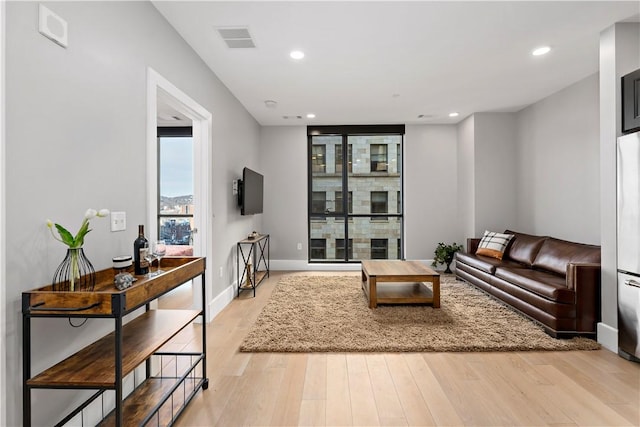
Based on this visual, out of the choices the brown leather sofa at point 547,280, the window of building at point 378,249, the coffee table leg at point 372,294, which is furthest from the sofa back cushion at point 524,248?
the window of building at point 378,249

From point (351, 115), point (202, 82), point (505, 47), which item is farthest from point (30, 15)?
point (351, 115)

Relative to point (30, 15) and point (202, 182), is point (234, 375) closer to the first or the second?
point (202, 182)

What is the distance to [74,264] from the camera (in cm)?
151

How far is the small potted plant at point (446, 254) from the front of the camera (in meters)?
5.78

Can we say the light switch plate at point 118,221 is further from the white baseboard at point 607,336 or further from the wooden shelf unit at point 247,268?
the white baseboard at point 607,336

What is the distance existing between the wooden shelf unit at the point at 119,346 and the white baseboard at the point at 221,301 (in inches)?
51.0

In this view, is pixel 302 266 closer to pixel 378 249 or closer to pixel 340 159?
pixel 378 249

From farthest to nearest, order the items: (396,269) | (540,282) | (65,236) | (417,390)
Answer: (396,269) → (540,282) → (417,390) → (65,236)

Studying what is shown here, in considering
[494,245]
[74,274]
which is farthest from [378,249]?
[74,274]

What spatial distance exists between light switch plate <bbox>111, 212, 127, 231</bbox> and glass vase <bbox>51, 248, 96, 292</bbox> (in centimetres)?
30

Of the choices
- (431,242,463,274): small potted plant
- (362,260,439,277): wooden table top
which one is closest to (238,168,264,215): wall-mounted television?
(362,260,439,277): wooden table top

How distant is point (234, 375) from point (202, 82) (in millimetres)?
2685

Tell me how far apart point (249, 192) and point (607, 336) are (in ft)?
13.5

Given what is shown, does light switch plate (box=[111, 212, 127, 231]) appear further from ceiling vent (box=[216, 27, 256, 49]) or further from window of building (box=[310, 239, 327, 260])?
window of building (box=[310, 239, 327, 260])
